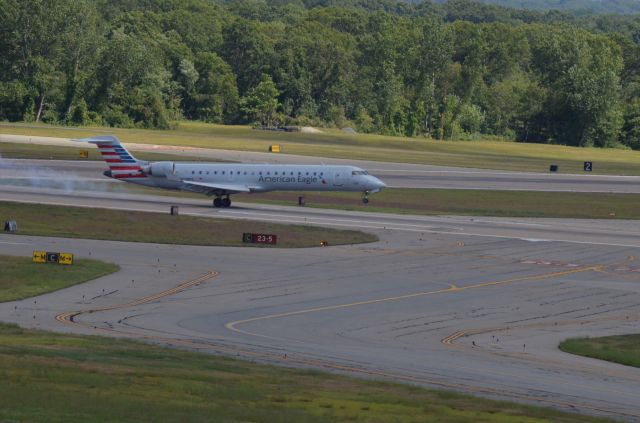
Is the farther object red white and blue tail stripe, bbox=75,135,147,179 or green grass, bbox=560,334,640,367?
red white and blue tail stripe, bbox=75,135,147,179

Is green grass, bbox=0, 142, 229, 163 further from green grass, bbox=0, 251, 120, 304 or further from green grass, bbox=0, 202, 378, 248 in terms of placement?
green grass, bbox=0, 251, 120, 304

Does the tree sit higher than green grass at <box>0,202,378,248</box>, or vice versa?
the tree

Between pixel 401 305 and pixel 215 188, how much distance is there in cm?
3533

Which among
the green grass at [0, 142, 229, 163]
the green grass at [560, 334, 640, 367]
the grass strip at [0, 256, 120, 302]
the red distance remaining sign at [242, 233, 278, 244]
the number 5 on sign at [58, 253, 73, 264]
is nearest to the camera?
the green grass at [560, 334, 640, 367]

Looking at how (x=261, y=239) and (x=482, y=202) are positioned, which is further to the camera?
(x=482, y=202)

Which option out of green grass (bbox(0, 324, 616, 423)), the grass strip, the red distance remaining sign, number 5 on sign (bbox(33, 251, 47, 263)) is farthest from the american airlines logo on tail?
green grass (bbox(0, 324, 616, 423))

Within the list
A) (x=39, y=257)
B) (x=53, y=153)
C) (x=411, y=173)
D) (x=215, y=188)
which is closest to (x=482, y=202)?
(x=411, y=173)

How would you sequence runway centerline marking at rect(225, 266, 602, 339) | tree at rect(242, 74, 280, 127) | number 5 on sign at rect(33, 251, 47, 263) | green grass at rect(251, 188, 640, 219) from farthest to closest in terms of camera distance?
tree at rect(242, 74, 280, 127) < green grass at rect(251, 188, 640, 219) < number 5 on sign at rect(33, 251, 47, 263) < runway centerline marking at rect(225, 266, 602, 339)

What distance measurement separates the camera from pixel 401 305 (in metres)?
44.1

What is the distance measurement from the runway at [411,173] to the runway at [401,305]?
116ft

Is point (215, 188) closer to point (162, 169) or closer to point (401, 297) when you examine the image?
point (162, 169)

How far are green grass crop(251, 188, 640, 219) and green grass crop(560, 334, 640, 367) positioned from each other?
141ft

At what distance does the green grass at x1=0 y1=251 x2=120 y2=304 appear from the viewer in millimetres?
44297

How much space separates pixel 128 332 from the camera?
1421 inches
